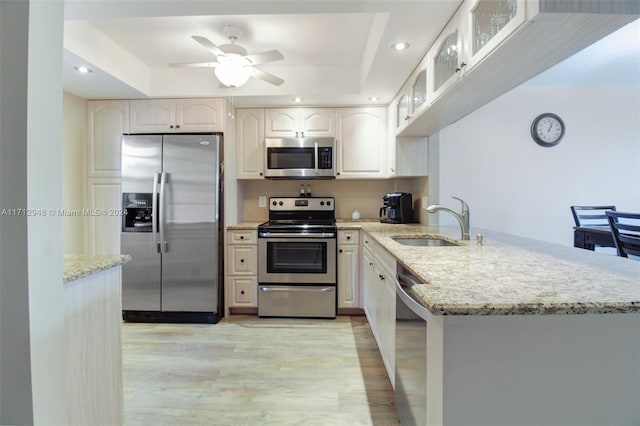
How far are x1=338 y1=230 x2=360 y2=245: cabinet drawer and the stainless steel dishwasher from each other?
1.43m

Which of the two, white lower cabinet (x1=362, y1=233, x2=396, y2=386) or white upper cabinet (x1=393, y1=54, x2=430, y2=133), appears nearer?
white lower cabinet (x1=362, y1=233, x2=396, y2=386)

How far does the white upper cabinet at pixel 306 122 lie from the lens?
322cm

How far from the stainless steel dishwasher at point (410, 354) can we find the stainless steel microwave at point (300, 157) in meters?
1.83

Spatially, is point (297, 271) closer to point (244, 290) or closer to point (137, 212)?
point (244, 290)

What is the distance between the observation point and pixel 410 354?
1.25 m

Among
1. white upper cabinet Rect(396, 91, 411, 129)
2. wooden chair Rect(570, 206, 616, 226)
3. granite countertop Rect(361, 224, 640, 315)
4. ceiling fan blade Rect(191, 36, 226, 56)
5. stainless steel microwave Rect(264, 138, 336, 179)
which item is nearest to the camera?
granite countertop Rect(361, 224, 640, 315)

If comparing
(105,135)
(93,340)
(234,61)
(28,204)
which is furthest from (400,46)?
(105,135)

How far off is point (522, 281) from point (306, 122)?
2.69m

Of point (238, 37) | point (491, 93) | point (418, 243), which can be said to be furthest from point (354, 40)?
point (418, 243)

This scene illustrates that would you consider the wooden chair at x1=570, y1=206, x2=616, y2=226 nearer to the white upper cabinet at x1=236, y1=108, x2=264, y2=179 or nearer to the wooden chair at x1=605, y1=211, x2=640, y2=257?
the wooden chair at x1=605, y1=211, x2=640, y2=257

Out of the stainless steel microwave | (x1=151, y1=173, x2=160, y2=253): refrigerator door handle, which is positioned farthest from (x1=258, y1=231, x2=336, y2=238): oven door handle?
(x1=151, y1=173, x2=160, y2=253): refrigerator door handle

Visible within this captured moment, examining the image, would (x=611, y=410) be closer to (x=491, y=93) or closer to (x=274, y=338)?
(x=491, y=93)

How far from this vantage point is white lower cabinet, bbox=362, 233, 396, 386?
5.62 ft

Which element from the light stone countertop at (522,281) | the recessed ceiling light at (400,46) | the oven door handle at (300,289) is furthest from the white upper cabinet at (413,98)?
the oven door handle at (300,289)
